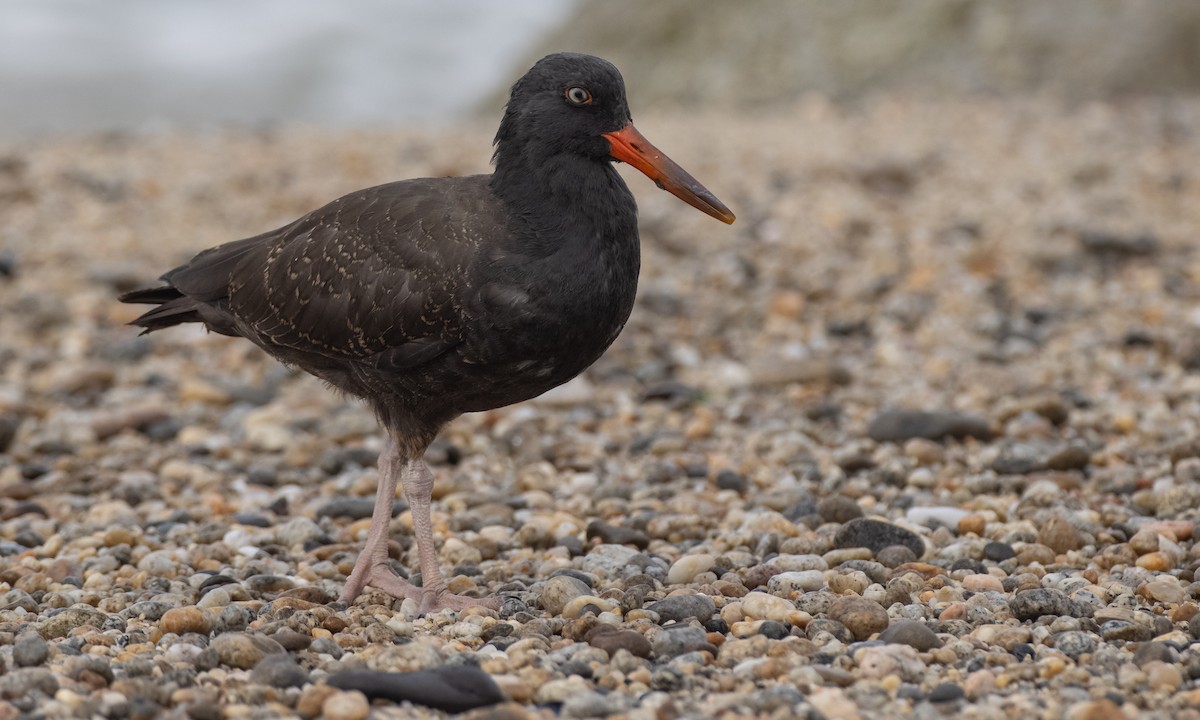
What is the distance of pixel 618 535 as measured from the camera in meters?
6.34

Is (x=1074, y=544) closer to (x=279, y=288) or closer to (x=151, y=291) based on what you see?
(x=279, y=288)

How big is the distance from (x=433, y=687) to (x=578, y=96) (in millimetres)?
2498

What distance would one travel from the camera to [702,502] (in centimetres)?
685

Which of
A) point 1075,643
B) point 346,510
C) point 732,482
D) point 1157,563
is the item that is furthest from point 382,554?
point 1157,563

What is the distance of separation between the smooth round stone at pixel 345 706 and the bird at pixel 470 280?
1240 millimetres

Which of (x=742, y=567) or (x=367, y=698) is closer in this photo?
(x=367, y=698)

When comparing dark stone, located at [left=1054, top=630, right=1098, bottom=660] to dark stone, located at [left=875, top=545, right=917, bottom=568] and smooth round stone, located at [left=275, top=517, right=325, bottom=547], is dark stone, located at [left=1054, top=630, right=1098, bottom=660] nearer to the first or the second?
dark stone, located at [left=875, top=545, right=917, bottom=568]

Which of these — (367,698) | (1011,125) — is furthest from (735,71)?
(367,698)

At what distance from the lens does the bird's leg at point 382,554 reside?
18.7 feet

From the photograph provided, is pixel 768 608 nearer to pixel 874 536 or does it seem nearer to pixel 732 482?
pixel 874 536

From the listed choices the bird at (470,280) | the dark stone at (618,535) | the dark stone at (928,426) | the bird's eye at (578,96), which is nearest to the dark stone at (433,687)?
the bird at (470,280)

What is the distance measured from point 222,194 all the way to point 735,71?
30.5 ft

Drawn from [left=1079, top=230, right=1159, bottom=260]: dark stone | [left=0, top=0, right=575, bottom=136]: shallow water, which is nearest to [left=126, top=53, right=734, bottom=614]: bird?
[left=1079, top=230, right=1159, bottom=260]: dark stone

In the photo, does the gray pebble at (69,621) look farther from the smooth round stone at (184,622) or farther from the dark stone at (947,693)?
the dark stone at (947,693)
